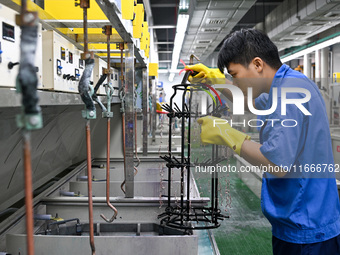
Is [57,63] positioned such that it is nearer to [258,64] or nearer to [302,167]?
[258,64]

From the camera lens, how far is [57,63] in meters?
1.69

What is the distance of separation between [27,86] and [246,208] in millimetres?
3873

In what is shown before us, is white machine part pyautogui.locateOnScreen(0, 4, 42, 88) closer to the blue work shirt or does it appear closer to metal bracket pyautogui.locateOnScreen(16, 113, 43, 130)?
metal bracket pyautogui.locateOnScreen(16, 113, 43, 130)

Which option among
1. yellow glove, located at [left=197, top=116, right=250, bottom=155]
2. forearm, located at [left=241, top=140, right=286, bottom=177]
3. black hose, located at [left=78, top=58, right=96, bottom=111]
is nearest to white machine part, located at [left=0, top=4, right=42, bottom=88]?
black hose, located at [left=78, top=58, right=96, bottom=111]

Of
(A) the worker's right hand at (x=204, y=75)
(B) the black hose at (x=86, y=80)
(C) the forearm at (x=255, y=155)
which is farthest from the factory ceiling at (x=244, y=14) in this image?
(B) the black hose at (x=86, y=80)

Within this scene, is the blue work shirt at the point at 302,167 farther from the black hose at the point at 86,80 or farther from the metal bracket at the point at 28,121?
the metal bracket at the point at 28,121

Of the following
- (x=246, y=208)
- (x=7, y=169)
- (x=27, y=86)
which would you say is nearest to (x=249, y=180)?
(x=246, y=208)

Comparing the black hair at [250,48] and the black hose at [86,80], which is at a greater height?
the black hair at [250,48]

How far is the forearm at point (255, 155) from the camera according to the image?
123 cm

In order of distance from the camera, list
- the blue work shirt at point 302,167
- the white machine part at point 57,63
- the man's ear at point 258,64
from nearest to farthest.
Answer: the blue work shirt at point 302,167 < the man's ear at point 258,64 < the white machine part at point 57,63

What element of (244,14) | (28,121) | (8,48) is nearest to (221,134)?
(8,48)

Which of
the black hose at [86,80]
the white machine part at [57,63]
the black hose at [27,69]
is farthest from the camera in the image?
the white machine part at [57,63]

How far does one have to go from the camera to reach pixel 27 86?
18.2 inches

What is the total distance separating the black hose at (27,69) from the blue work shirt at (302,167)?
935 mm
